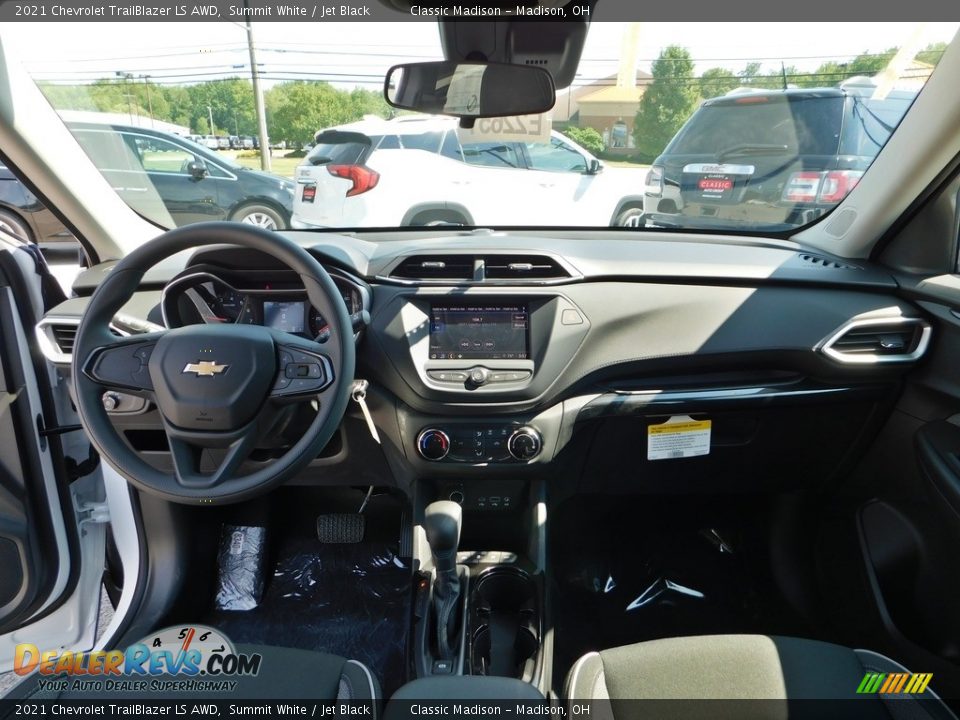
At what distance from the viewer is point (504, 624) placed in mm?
2152

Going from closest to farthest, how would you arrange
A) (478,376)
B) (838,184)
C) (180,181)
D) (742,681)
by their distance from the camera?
1. (742,681)
2. (478,376)
3. (838,184)
4. (180,181)

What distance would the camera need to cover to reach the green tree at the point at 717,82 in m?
2.29

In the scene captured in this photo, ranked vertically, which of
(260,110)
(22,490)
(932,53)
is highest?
(932,53)

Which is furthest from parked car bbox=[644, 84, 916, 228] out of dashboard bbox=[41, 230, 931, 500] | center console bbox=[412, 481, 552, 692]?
center console bbox=[412, 481, 552, 692]

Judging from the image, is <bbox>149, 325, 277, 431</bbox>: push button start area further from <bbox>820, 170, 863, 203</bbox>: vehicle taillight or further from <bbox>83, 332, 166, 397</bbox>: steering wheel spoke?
<bbox>820, 170, 863, 203</bbox>: vehicle taillight

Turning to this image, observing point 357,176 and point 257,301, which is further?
point 357,176

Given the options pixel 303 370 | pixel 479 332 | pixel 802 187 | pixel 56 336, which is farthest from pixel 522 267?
pixel 56 336

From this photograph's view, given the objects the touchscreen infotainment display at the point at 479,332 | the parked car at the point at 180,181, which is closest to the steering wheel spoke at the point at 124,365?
the touchscreen infotainment display at the point at 479,332

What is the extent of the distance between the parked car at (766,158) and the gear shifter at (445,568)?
4.70 ft

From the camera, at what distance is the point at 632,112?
2.38 meters

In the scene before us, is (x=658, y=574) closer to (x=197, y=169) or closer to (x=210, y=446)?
(x=210, y=446)

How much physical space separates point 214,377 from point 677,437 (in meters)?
1.46

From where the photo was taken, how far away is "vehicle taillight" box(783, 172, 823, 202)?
235 cm

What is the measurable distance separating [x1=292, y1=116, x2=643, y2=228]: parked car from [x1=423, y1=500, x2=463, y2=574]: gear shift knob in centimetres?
120
